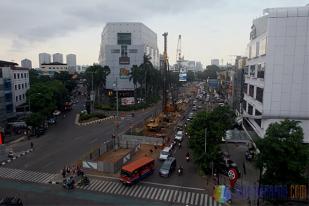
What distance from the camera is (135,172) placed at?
3781 cm

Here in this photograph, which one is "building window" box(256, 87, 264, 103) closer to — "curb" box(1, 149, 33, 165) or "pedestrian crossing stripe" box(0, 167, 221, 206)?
"pedestrian crossing stripe" box(0, 167, 221, 206)

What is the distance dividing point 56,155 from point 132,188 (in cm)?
2000

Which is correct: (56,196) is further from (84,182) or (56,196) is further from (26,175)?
(26,175)

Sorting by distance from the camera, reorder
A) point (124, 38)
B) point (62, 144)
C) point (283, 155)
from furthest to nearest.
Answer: point (124, 38)
point (62, 144)
point (283, 155)

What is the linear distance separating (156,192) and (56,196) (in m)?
12.6

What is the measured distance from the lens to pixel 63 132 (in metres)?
68.7

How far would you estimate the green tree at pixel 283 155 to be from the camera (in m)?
30.9

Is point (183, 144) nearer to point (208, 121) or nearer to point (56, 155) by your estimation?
point (208, 121)

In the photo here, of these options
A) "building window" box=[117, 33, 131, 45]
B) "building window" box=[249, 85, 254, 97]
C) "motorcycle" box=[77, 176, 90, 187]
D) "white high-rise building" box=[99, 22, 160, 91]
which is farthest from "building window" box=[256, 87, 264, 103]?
"building window" box=[117, 33, 131, 45]

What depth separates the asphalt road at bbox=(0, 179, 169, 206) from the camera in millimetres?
32938

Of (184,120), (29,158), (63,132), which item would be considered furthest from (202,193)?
(184,120)

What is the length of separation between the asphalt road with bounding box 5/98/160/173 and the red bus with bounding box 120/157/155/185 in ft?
40.4

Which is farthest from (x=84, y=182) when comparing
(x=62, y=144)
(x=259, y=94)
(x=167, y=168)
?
(x=259, y=94)

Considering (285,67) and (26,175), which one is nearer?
(26,175)
